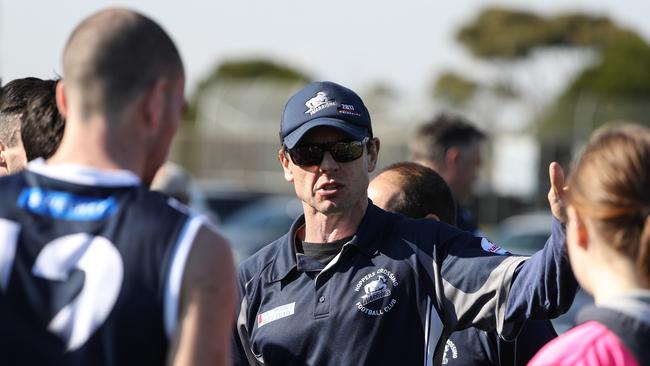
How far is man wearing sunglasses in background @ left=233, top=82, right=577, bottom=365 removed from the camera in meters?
3.74

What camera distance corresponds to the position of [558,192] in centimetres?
349

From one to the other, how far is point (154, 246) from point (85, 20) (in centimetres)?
63

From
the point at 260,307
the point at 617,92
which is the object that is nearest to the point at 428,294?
the point at 260,307

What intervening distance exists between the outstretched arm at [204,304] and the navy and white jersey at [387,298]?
A: 48.6 inches

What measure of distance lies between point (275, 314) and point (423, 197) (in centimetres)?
107

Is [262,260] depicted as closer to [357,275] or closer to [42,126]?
[357,275]

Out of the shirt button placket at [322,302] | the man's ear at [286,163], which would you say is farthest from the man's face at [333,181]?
the shirt button placket at [322,302]

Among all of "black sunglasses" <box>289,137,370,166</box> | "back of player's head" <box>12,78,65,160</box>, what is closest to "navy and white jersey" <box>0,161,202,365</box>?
"back of player's head" <box>12,78,65,160</box>

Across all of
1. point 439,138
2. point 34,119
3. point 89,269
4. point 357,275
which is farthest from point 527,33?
point 89,269

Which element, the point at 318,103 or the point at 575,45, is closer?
the point at 318,103

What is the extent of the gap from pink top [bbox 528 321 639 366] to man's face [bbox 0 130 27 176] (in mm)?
1990

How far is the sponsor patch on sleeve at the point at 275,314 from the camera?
4.11m

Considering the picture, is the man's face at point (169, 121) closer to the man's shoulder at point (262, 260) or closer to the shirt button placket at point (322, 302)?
the shirt button placket at point (322, 302)

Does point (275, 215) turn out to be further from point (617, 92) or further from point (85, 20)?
point (617, 92)
